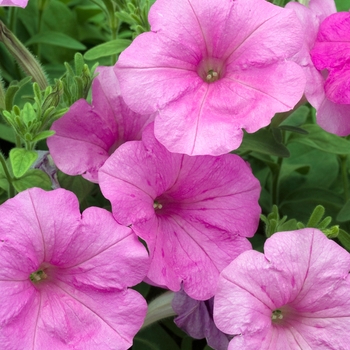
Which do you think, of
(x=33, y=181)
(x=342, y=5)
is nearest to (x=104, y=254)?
(x=33, y=181)

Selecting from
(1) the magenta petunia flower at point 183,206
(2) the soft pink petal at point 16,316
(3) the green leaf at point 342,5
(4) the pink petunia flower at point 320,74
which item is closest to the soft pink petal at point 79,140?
(1) the magenta petunia flower at point 183,206

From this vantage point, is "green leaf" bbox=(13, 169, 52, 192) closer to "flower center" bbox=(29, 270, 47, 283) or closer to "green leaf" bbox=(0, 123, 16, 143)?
"flower center" bbox=(29, 270, 47, 283)

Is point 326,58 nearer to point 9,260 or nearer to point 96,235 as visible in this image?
point 96,235

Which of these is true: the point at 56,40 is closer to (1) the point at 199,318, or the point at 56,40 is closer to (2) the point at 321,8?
(2) the point at 321,8

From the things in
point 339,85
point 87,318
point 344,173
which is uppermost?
point 339,85

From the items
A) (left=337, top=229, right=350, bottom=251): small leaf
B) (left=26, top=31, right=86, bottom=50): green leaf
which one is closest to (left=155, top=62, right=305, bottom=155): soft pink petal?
(left=337, top=229, right=350, bottom=251): small leaf

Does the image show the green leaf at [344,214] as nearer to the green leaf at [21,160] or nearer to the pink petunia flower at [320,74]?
the pink petunia flower at [320,74]
